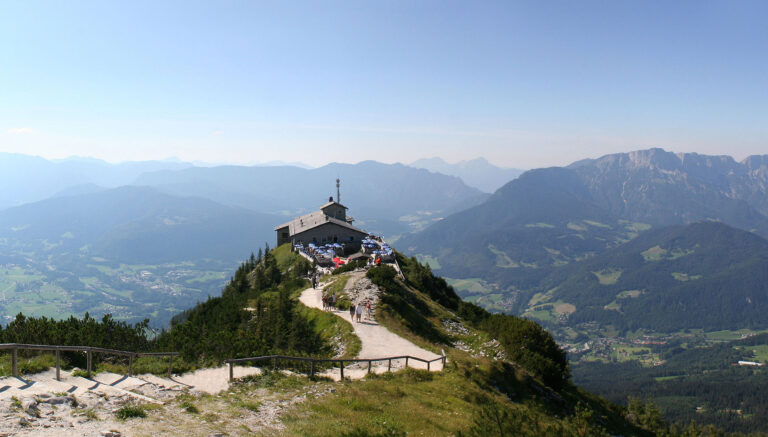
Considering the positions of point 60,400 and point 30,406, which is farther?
point 60,400

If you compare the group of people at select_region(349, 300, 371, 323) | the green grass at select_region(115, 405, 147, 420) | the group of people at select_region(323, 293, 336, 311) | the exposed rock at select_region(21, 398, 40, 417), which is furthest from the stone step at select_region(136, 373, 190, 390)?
the group of people at select_region(323, 293, 336, 311)

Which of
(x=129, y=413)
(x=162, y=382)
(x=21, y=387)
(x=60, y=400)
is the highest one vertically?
(x=21, y=387)

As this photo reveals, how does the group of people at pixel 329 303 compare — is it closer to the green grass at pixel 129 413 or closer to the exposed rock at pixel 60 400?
the green grass at pixel 129 413

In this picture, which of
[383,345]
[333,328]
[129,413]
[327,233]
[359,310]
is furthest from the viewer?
[327,233]

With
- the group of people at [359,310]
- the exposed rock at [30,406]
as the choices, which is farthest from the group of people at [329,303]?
the exposed rock at [30,406]

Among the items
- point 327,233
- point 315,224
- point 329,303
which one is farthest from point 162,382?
point 315,224

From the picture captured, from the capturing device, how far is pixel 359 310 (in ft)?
98.4

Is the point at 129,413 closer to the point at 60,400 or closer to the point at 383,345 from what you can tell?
the point at 60,400

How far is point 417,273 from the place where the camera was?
51.8 metres

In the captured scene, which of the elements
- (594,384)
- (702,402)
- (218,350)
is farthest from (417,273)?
(702,402)

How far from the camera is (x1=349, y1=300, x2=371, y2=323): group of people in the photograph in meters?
30.1

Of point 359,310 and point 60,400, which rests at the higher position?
point 60,400

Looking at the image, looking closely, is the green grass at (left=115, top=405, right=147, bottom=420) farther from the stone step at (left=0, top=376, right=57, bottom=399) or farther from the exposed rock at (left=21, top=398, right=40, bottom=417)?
the stone step at (left=0, top=376, right=57, bottom=399)

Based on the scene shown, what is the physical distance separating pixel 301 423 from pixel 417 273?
129 ft
